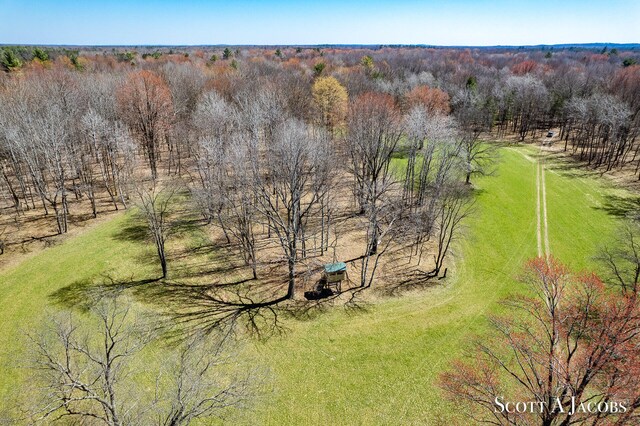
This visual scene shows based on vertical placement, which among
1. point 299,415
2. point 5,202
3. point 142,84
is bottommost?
point 299,415

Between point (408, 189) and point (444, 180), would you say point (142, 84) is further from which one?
point (444, 180)

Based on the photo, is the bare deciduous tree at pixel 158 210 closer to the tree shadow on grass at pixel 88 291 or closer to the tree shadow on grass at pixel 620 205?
the tree shadow on grass at pixel 88 291

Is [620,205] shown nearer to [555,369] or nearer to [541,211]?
[541,211]

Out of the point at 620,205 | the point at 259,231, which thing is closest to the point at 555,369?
the point at 259,231

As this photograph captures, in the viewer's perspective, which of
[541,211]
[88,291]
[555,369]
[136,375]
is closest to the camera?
[555,369]

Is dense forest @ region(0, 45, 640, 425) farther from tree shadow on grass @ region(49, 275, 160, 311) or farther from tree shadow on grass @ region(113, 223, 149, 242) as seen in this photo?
tree shadow on grass @ region(113, 223, 149, 242)

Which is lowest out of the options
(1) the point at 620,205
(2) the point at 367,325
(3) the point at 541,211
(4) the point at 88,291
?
(2) the point at 367,325

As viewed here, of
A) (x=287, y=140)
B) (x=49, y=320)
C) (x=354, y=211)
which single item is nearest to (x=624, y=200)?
(x=354, y=211)
